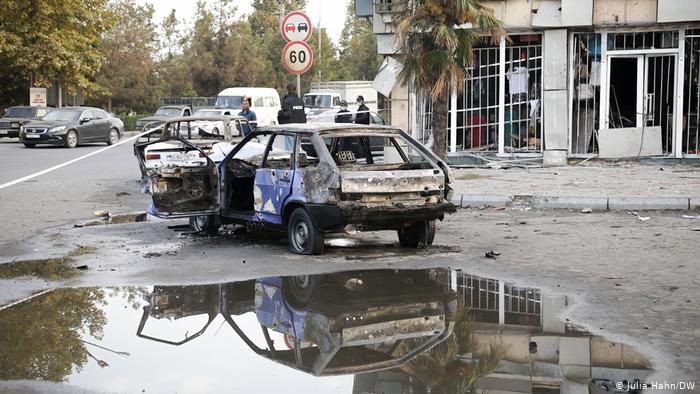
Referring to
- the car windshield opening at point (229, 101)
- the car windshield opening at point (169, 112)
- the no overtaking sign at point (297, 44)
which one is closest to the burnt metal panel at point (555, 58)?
the no overtaking sign at point (297, 44)

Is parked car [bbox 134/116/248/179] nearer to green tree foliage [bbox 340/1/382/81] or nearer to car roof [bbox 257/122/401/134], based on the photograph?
car roof [bbox 257/122/401/134]

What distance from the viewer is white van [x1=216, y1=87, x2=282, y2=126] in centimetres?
4062

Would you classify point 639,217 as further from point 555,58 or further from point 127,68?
point 127,68

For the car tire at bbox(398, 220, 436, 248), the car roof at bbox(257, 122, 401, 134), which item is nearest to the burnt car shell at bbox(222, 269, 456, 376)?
the car tire at bbox(398, 220, 436, 248)

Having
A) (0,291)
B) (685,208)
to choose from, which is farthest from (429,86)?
(0,291)

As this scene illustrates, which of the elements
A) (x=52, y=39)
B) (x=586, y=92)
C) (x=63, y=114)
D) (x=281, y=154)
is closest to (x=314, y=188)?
(x=281, y=154)

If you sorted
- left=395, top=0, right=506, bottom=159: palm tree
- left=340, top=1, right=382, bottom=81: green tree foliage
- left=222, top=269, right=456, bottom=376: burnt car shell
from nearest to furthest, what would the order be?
left=222, top=269, right=456, bottom=376: burnt car shell, left=395, top=0, right=506, bottom=159: palm tree, left=340, top=1, right=382, bottom=81: green tree foliage

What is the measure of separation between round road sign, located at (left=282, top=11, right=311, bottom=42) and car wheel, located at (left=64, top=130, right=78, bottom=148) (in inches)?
699

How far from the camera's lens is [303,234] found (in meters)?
10.9

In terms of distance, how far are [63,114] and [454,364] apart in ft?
98.6

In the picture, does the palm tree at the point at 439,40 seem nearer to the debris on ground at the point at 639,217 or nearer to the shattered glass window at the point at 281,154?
the debris on ground at the point at 639,217

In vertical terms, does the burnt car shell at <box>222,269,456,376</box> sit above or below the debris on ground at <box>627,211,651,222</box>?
below

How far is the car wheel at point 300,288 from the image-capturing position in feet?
27.5

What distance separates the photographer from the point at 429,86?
59.9 ft
